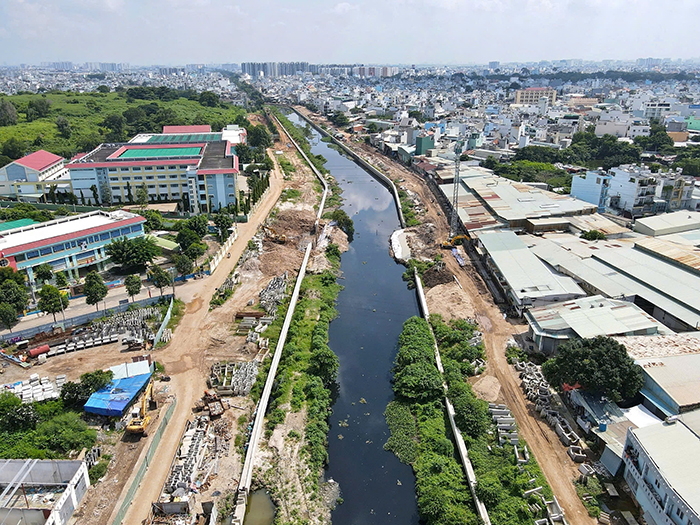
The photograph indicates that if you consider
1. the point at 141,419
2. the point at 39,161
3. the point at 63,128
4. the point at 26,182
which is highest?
the point at 63,128

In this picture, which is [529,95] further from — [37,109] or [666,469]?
[666,469]

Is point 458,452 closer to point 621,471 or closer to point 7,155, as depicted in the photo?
point 621,471

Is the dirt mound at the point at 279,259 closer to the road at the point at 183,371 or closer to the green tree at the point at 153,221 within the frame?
the road at the point at 183,371

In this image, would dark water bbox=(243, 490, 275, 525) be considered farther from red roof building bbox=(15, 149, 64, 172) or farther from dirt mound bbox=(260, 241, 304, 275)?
red roof building bbox=(15, 149, 64, 172)

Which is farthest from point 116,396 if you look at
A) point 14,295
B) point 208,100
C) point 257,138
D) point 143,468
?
point 208,100

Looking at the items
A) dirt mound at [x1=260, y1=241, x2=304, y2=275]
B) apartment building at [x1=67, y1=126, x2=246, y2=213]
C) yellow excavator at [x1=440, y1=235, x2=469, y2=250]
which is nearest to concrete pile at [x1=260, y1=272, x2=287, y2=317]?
dirt mound at [x1=260, y1=241, x2=304, y2=275]

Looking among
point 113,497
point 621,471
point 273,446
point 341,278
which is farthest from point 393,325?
point 113,497
